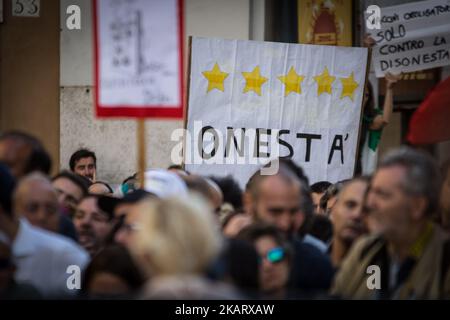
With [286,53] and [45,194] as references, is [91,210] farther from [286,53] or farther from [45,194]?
[286,53]

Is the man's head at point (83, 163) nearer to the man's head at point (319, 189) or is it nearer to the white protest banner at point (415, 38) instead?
the man's head at point (319, 189)

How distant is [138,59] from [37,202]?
0.85 metres

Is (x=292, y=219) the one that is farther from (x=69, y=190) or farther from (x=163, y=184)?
(x=69, y=190)

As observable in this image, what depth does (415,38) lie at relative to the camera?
352 inches

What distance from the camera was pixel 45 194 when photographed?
478cm

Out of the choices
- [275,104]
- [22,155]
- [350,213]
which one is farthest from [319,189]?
[22,155]

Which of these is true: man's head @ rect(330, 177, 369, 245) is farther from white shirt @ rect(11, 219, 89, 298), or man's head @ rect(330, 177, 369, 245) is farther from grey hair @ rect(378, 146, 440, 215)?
white shirt @ rect(11, 219, 89, 298)

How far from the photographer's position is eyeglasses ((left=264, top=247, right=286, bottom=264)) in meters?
4.43

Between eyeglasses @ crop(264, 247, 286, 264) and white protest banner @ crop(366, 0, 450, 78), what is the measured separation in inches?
190

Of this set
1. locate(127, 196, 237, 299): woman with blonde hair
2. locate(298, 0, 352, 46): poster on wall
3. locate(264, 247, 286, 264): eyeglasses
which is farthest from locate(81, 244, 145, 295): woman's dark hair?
locate(298, 0, 352, 46): poster on wall

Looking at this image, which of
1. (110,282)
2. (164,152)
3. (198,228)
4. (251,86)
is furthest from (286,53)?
(198,228)

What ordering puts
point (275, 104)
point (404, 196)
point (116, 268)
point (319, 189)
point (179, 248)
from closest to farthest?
1. point (179, 248)
2. point (116, 268)
3. point (404, 196)
4. point (319, 189)
5. point (275, 104)

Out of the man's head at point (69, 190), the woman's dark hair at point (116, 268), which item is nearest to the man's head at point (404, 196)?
the woman's dark hair at point (116, 268)
